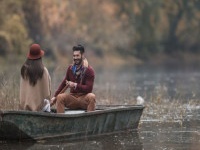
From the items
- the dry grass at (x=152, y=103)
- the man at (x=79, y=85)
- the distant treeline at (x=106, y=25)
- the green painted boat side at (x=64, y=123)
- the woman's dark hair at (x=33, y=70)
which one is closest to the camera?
the green painted boat side at (x=64, y=123)

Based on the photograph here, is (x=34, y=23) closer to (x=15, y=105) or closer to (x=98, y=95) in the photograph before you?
(x=98, y=95)

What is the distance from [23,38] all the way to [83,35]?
1293 cm

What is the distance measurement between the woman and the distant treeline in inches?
1194

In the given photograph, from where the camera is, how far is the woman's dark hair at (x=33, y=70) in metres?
12.5

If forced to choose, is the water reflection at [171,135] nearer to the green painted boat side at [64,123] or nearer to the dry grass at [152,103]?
the green painted boat side at [64,123]

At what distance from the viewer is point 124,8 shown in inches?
2500

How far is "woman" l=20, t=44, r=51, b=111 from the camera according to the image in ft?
40.9

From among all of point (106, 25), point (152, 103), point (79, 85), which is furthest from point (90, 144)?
point (106, 25)

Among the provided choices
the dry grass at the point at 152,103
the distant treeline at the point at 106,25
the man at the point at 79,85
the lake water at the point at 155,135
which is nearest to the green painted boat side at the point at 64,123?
the lake water at the point at 155,135

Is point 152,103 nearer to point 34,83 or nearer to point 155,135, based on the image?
point 155,135

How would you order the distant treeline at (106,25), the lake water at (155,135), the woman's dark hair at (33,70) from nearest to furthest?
the lake water at (155,135) → the woman's dark hair at (33,70) → the distant treeline at (106,25)

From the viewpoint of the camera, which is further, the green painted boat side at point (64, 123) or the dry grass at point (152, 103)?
the dry grass at point (152, 103)

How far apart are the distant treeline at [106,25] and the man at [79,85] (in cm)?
2978

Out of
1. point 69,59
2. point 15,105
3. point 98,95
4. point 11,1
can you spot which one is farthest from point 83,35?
point 15,105
